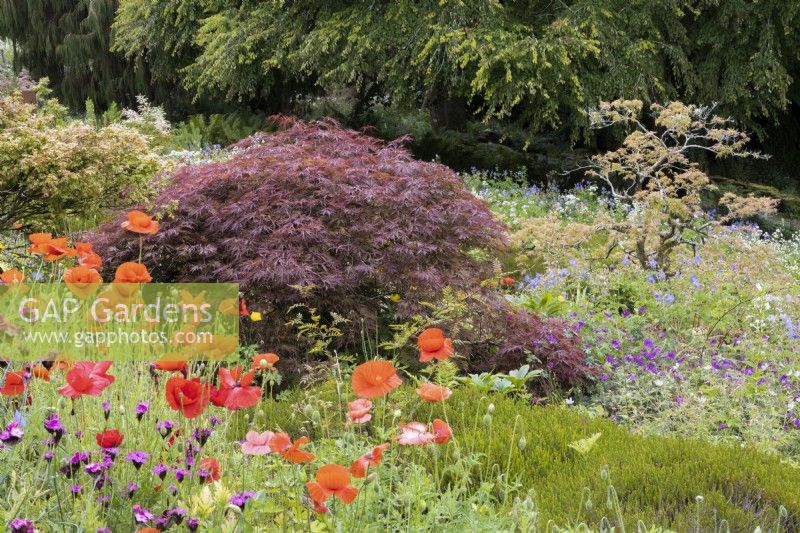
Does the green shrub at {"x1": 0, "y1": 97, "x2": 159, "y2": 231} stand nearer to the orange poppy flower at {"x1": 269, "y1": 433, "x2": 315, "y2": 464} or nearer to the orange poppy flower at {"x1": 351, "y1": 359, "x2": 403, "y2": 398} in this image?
the orange poppy flower at {"x1": 351, "y1": 359, "x2": 403, "y2": 398}

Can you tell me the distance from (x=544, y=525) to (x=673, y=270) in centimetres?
456

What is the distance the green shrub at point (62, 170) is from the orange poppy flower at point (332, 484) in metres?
3.87

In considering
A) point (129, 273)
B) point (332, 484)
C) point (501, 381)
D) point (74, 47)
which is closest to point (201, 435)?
point (332, 484)

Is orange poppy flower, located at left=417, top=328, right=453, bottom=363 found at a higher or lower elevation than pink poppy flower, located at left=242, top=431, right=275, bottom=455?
higher

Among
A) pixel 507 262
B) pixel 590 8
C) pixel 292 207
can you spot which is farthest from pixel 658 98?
pixel 292 207

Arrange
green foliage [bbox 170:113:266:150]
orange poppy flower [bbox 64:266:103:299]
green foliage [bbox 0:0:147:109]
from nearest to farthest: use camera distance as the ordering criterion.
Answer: orange poppy flower [bbox 64:266:103:299] → green foliage [bbox 170:113:266:150] → green foliage [bbox 0:0:147:109]

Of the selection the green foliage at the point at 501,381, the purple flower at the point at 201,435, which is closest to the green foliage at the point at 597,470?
the green foliage at the point at 501,381

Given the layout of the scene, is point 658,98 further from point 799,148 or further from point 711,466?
point 711,466

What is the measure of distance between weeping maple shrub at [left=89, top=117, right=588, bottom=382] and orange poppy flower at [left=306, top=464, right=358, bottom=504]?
2.18 metres

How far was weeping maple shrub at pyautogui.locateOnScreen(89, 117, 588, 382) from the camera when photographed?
3967mm

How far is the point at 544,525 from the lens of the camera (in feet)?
7.98

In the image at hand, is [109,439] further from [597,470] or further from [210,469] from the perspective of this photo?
[597,470]

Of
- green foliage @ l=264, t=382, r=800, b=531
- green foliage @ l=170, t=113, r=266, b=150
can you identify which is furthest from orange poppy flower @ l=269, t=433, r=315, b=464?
green foliage @ l=170, t=113, r=266, b=150

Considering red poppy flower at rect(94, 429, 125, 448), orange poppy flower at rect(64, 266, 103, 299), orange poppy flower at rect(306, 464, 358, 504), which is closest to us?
orange poppy flower at rect(306, 464, 358, 504)
